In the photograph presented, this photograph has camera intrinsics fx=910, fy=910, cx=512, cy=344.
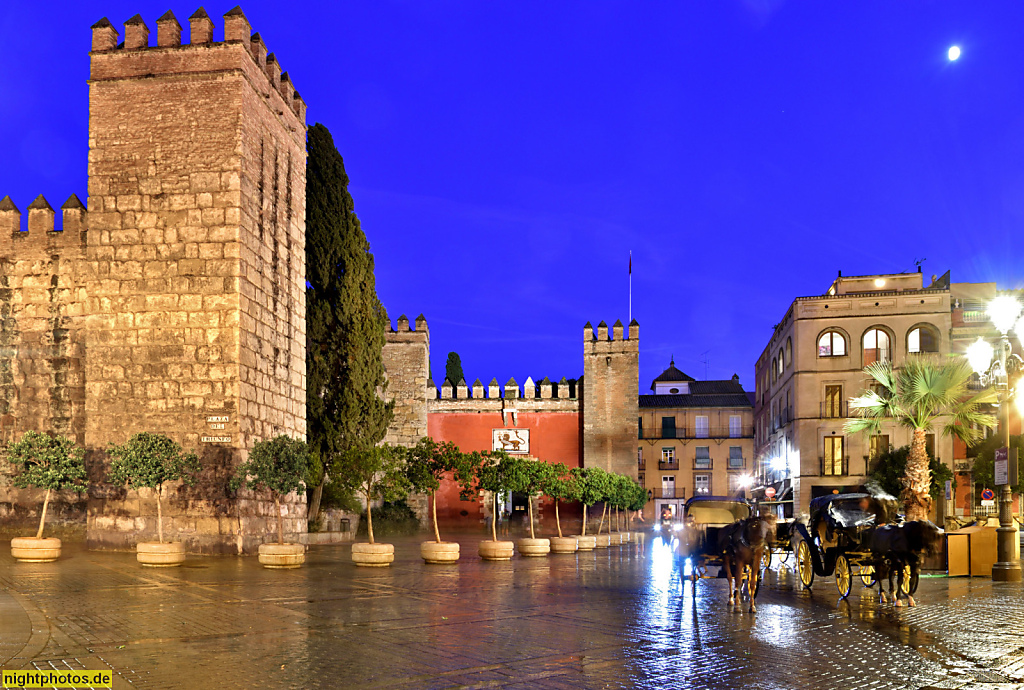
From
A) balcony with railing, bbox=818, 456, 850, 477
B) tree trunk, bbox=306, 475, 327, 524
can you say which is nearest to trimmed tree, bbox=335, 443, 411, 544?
tree trunk, bbox=306, 475, 327, 524

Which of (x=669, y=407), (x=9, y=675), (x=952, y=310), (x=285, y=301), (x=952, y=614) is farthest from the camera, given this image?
(x=669, y=407)

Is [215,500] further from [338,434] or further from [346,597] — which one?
[338,434]

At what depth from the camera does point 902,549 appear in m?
11.7

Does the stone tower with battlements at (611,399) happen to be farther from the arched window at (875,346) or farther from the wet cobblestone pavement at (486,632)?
the wet cobblestone pavement at (486,632)

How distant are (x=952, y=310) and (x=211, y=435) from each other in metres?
35.9

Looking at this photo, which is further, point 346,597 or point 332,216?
point 332,216

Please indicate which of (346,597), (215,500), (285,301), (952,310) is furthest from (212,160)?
(952,310)

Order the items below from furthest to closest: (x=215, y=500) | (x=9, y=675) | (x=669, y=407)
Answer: (x=669, y=407) → (x=215, y=500) → (x=9, y=675)

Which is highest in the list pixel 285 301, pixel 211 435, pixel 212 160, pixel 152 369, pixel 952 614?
pixel 212 160

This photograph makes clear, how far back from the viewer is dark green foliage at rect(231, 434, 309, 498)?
17.8 metres

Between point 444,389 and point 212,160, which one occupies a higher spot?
point 212,160

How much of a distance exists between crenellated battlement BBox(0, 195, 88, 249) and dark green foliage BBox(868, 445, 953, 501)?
3030 cm

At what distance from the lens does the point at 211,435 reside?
18.4 m

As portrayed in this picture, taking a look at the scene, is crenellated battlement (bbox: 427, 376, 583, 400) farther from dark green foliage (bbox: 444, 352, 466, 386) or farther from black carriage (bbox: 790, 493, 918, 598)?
black carriage (bbox: 790, 493, 918, 598)
